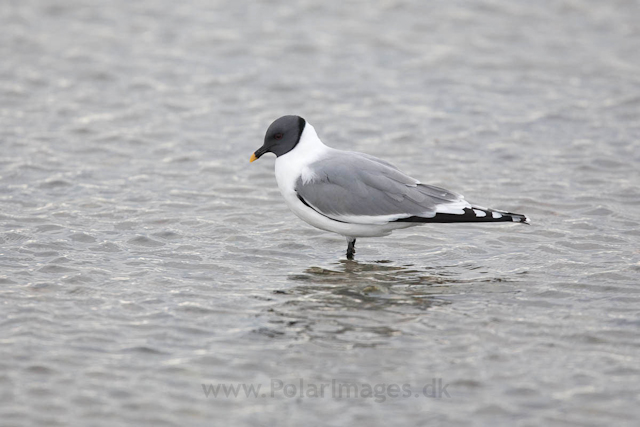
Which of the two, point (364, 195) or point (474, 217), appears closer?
point (474, 217)

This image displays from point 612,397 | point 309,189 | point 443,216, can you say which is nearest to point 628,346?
point 612,397

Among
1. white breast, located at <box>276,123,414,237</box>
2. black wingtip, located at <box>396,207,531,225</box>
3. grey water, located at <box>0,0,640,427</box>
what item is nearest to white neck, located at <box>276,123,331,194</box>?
white breast, located at <box>276,123,414,237</box>

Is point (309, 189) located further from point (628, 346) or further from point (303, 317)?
point (628, 346)

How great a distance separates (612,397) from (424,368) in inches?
44.1

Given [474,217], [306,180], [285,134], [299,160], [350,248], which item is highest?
[285,134]

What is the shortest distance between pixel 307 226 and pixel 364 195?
130cm

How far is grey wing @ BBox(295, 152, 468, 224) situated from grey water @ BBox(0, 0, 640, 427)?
51 cm

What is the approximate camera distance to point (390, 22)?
14.4 meters

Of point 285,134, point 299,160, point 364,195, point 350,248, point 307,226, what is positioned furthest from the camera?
point 307,226

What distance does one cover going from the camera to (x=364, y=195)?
290 inches

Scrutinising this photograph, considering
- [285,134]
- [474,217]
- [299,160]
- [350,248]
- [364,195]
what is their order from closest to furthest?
[474,217] → [364,195] → [299,160] → [285,134] → [350,248]

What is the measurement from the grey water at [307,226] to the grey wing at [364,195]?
0.51m

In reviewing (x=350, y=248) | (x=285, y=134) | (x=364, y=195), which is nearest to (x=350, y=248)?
(x=350, y=248)

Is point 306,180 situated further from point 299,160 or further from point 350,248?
point 350,248
